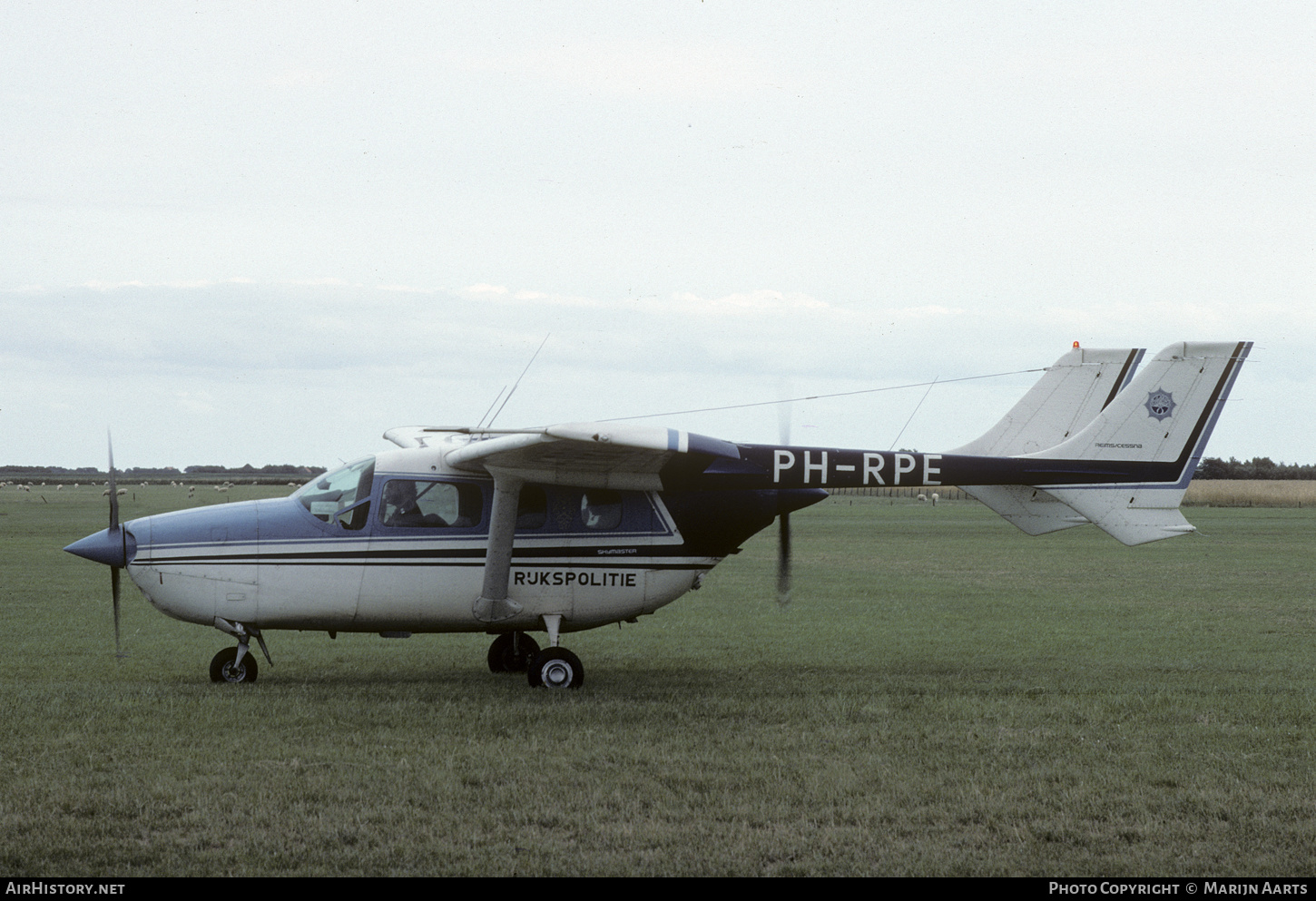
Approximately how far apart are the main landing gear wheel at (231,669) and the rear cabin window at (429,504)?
6.63ft

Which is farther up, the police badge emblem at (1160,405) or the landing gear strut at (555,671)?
the police badge emblem at (1160,405)

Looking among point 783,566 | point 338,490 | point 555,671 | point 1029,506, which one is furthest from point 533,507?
point 1029,506

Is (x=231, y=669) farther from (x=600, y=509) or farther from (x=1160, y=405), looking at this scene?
(x=1160, y=405)

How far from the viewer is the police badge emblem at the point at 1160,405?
12594 mm

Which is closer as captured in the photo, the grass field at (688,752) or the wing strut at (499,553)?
the grass field at (688,752)

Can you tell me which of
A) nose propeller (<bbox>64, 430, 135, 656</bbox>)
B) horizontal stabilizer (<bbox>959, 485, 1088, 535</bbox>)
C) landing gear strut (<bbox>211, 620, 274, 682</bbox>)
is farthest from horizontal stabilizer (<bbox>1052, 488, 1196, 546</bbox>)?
nose propeller (<bbox>64, 430, 135, 656</bbox>)

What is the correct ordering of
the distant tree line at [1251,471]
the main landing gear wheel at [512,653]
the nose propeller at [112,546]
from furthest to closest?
the distant tree line at [1251,471] → the main landing gear wheel at [512,653] → the nose propeller at [112,546]

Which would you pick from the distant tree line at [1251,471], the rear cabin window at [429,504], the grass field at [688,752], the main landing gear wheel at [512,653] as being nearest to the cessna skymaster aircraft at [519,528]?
the rear cabin window at [429,504]

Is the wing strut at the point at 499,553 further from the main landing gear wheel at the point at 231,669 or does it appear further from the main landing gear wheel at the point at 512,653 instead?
the main landing gear wheel at the point at 231,669

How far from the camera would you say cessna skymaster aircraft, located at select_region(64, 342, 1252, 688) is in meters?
11.3

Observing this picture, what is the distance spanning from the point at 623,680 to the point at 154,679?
473 centimetres
